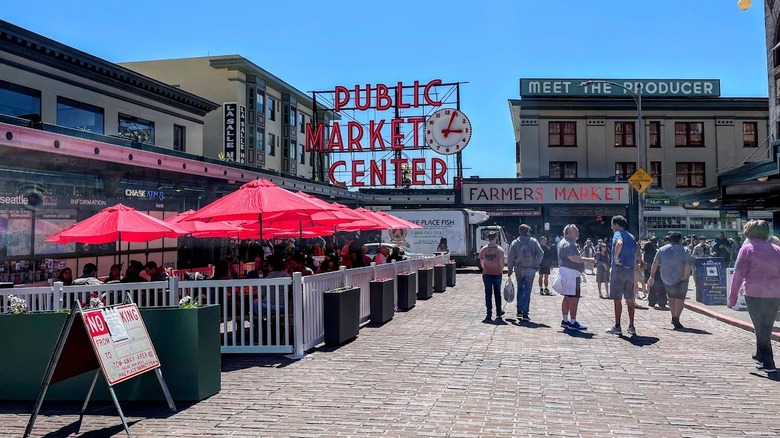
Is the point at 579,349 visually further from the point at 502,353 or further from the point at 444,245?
the point at 444,245

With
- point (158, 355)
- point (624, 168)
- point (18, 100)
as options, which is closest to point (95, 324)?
point (158, 355)

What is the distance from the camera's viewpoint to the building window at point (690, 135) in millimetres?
44719

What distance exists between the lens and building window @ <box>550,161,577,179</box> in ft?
146

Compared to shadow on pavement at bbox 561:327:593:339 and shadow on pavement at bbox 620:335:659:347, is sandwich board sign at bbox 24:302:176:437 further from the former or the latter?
shadow on pavement at bbox 620:335:659:347

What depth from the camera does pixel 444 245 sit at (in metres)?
27.1

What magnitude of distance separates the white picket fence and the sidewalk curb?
7.00 meters

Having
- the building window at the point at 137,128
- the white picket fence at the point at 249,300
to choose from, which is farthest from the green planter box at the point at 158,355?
the building window at the point at 137,128

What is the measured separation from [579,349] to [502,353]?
117cm

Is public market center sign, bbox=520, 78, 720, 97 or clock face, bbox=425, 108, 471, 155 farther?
public market center sign, bbox=520, 78, 720, 97

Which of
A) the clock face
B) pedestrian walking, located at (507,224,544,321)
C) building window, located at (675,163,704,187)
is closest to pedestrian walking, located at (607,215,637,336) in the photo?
pedestrian walking, located at (507,224,544,321)

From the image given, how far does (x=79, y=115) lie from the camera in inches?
954

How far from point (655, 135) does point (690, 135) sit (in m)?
2.34

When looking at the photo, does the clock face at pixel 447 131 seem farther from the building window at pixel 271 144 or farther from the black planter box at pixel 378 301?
the black planter box at pixel 378 301

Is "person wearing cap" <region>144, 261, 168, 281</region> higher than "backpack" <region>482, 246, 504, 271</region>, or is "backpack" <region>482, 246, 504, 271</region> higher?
"backpack" <region>482, 246, 504, 271</region>
